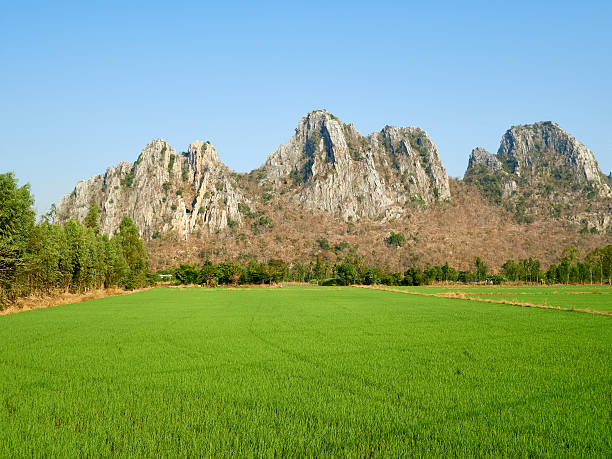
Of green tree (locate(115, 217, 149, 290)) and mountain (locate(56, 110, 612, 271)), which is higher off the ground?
mountain (locate(56, 110, 612, 271))

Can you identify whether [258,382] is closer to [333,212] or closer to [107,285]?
[107,285]

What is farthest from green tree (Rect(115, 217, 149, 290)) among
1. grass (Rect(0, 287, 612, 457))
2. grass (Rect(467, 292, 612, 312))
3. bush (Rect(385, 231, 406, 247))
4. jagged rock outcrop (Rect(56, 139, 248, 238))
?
bush (Rect(385, 231, 406, 247))

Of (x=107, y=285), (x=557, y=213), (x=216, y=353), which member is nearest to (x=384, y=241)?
(x=557, y=213)

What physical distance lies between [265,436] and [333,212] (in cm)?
18520

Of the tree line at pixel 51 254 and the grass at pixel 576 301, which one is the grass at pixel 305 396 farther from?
the grass at pixel 576 301

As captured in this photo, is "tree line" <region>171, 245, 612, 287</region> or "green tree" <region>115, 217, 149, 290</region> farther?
"tree line" <region>171, 245, 612, 287</region>

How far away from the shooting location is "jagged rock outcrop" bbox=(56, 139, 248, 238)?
170 m

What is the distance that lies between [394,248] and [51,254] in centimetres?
12926

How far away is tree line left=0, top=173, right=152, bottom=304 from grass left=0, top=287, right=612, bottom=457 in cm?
1753

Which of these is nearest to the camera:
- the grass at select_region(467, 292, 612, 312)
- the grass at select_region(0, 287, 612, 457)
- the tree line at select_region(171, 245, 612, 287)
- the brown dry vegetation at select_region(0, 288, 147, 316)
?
the grass at select_region(0, 287, 612, 457)

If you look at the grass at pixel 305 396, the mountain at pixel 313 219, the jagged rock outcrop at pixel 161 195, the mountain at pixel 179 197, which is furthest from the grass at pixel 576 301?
the jagged rock outcrop at pixel 161 195

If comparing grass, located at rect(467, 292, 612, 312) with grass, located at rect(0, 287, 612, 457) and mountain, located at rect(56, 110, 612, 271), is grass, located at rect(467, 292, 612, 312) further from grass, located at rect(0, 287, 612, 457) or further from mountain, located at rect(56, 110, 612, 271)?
mountain, located at rect(56, 110, 612, 271)

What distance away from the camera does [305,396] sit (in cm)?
785

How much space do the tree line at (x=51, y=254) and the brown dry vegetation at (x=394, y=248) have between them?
6774cm
